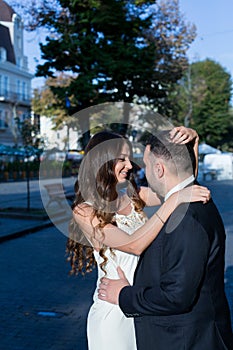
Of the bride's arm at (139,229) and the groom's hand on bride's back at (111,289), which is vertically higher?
the bride's arm at (139,229)

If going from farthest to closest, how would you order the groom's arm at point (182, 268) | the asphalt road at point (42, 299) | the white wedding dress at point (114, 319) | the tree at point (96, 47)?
the tree at point (96, 47)
the asphalt road at point (42, 299)
the white wedding dress at point (114, 319)
the groom's arm at point (182, 268)

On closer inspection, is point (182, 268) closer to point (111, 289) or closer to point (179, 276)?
point (179, 276)

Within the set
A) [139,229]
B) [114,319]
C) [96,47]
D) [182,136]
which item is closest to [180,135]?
[182,136]

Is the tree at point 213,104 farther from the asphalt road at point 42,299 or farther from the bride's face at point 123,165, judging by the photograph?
the bride's face at point 123,165

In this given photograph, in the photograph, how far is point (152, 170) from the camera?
2070mm

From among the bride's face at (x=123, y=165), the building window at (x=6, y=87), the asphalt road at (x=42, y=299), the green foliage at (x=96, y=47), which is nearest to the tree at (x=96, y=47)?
the green foliage at (x=96, y=47)

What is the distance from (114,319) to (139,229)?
60 cm

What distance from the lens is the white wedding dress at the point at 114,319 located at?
2.49 meters

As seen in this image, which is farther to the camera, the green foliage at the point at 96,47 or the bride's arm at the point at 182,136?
the green foliage at the point at 96,47

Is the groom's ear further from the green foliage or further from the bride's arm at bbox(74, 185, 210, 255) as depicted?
the green foliage

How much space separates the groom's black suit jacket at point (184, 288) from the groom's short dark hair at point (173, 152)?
0.17 meters

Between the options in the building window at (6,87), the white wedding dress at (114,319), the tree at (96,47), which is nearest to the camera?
the white wedding dress at (114,319)

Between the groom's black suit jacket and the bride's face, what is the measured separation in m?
0.56

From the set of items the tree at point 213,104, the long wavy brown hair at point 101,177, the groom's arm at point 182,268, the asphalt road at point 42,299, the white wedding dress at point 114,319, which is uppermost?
the tree at point 213,104
